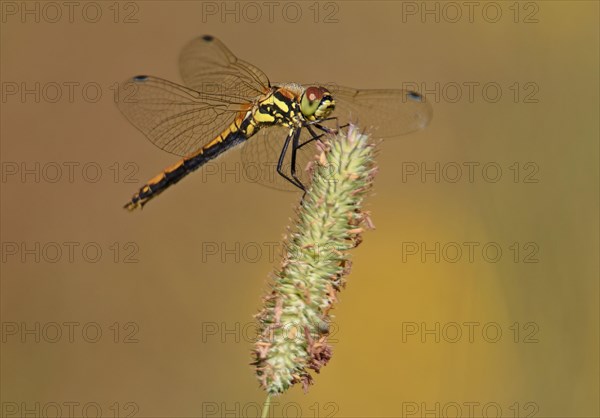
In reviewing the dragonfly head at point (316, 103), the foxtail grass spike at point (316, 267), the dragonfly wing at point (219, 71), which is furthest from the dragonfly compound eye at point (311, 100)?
the foxtail grass spike at point (316, 267)

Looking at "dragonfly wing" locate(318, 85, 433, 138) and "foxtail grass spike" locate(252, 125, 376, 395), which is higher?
"dragonfly wing" locate(318, 85, 433, 138)

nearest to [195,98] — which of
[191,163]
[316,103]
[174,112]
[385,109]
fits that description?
[174,112]

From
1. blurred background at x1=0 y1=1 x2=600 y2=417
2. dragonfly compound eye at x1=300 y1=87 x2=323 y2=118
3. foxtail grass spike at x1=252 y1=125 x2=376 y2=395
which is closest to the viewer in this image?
foxtail grass spike at x1=252 y1=125 x2=376 y2=395

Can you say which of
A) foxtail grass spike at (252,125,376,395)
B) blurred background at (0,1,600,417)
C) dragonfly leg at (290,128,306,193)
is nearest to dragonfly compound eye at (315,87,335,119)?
dragonfly leg at (290,128,306,193)

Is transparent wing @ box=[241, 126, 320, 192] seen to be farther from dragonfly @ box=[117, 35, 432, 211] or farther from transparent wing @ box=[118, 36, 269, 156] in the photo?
transparent wing @ box=[118, 36, 269, 156]

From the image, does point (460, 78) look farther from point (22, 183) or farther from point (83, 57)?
point (22, 183)

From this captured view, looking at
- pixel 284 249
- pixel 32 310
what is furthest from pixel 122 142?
pixel 284 249

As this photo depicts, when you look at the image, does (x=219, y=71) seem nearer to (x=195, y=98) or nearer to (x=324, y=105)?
(x=195, y=98)
